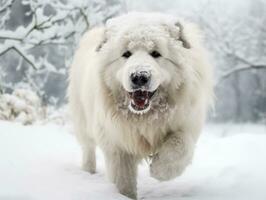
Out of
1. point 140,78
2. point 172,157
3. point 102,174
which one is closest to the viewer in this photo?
point 140,78

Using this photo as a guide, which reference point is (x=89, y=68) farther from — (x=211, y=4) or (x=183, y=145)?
(x=211, y=4)

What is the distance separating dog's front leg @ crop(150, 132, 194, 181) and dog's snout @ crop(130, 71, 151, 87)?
59 centimetres

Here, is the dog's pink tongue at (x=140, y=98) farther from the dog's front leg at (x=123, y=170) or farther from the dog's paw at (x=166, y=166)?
the dog's front leg at (x=123, y=170)

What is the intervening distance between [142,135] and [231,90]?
20509 millimetres

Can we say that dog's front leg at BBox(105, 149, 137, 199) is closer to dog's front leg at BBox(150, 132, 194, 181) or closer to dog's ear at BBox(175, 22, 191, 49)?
dog's front leg at BBox(150, 132, 194, 181)

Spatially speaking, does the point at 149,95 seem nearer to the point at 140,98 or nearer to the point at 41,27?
the point at 140,98

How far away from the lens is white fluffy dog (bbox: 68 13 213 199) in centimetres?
438

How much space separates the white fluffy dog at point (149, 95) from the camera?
14.4ft

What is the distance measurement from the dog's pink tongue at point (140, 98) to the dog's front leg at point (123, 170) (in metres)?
0.54

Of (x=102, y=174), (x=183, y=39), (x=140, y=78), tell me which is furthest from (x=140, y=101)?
(x=102, y=174)

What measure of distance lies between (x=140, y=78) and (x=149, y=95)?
28 centimetres

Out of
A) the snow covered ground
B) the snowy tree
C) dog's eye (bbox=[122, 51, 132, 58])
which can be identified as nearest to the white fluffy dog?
dog's eye (bbox=[122, 51, 132, 58])

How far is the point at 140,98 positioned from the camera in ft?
14.3

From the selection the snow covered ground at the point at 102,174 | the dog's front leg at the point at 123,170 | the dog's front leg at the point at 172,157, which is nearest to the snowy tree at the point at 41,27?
the snow covered ground at the point at 102,174
